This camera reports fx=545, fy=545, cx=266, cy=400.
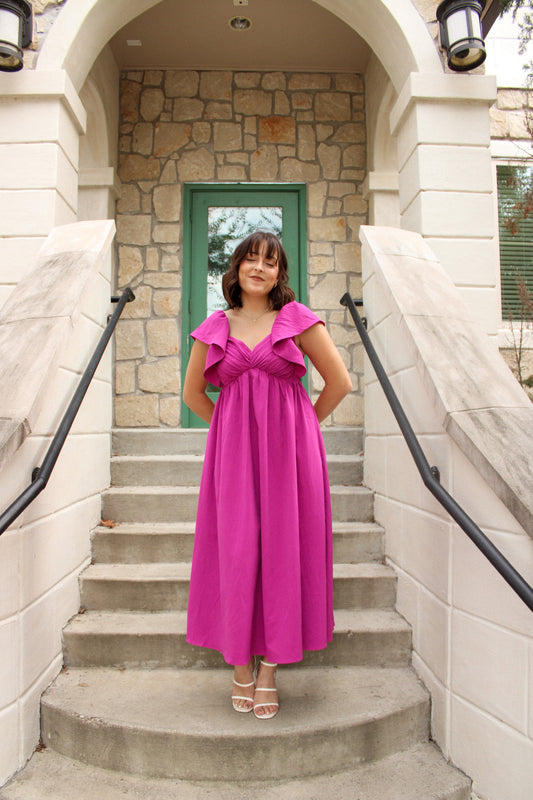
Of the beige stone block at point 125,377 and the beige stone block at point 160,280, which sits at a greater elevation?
the beige stone block at point 160,280

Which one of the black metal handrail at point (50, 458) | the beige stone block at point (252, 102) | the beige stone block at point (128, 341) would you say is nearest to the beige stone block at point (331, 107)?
the beige stone block at point (252, 102)

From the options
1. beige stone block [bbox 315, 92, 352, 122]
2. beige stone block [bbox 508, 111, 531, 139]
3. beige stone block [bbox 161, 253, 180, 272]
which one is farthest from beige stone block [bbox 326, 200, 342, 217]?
beige stone block [bbox 508, 111, 531, 139]

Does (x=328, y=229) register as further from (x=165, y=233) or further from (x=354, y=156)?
(x=165, y=233)

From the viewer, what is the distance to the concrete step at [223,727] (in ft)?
5.41

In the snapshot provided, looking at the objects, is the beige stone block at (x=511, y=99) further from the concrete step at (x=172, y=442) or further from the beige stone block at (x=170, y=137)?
the concrete step at (x=172, y=442)

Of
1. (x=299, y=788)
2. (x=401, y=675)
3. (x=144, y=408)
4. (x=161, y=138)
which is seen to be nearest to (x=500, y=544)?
(x=401, y=675)

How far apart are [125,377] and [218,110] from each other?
2350 millimetres

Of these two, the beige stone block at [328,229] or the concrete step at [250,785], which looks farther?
the beige stone block at [328,229]

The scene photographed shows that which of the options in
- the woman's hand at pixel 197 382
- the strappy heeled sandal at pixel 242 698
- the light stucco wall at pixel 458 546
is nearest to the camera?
the light stucco wall at pixel 458 546

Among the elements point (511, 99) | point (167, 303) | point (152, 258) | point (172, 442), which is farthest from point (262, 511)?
point (511, 99)

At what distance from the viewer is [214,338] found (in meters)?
1.83

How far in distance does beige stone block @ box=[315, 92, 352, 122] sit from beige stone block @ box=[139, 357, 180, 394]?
2414 millimetres

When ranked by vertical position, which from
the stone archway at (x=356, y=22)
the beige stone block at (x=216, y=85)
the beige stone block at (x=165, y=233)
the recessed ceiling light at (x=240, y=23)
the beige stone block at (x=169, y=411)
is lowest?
the beige stone block at (x=169, y=411)

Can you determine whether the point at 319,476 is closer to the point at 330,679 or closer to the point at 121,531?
the point at 330,679
